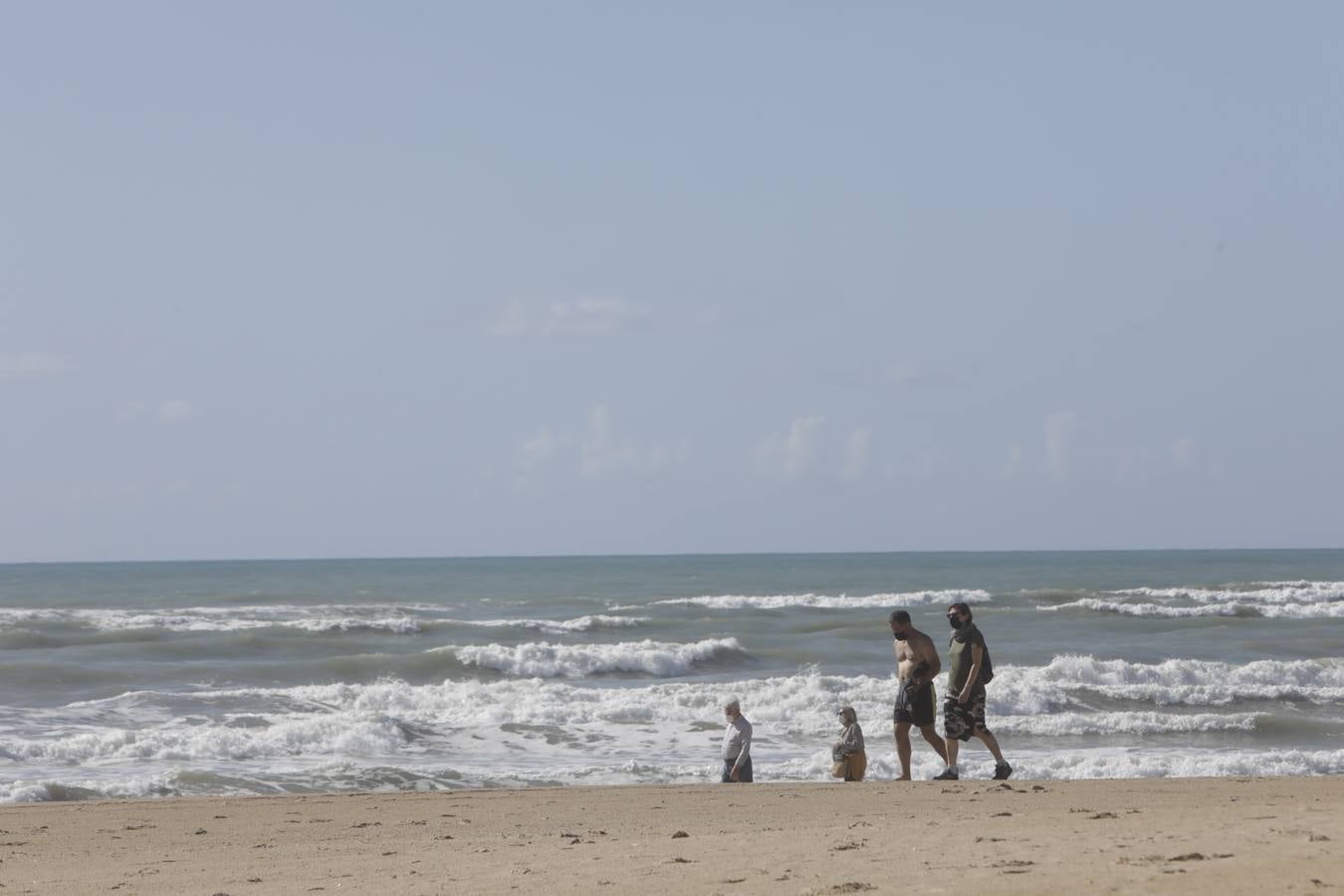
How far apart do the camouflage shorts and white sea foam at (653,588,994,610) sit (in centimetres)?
3051

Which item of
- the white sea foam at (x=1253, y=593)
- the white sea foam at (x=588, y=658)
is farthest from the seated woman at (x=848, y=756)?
the white sea foam at (x=1253, y=593)

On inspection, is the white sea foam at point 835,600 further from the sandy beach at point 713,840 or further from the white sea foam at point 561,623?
the sandy beach at point 713,840

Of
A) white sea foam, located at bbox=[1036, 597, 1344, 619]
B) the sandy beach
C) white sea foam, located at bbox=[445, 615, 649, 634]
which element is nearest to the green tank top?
the sandy beach

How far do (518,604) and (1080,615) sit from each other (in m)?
18.1

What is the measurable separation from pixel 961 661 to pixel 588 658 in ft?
53.0

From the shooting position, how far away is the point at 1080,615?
3525 cm

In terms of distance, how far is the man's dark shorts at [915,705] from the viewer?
447 inches

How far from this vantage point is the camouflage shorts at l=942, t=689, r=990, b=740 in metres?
11.2

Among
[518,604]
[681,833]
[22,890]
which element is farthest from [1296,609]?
[22,890]

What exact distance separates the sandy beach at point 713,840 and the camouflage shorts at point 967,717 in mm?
412

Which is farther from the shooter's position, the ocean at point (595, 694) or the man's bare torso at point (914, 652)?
the ocean at point (595, 694)

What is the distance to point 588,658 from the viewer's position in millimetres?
26578

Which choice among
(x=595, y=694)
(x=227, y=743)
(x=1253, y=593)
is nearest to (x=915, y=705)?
(x=227, y=743)

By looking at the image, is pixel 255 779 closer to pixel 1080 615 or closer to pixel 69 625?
pixel 69 625
